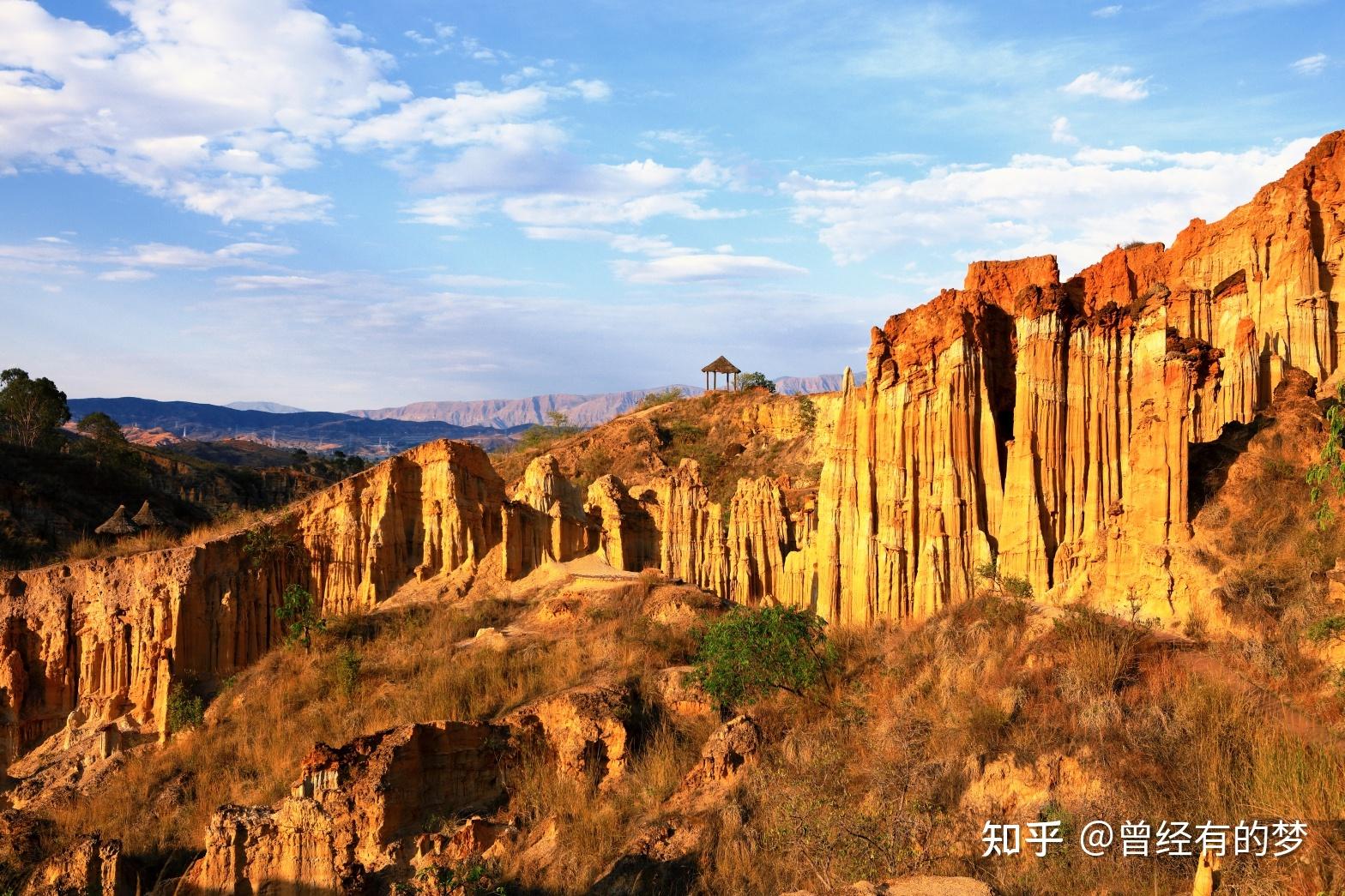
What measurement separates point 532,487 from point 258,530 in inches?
250

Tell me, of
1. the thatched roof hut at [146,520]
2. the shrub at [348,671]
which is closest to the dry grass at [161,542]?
the shrub at [348,671]

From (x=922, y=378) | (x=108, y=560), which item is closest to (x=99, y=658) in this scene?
(x=108, y=560)

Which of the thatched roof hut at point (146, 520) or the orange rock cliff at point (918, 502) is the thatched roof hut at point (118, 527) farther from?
the orange rock cliff at point (918, 502)

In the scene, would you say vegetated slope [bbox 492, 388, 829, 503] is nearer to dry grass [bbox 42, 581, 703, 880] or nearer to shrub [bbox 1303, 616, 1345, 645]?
dry grass [bbox 42, 581, 703, 880]

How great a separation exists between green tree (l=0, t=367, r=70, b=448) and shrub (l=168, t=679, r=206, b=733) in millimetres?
35729

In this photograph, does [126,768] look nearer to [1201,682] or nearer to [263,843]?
[263,843]

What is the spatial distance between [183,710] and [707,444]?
113 ft

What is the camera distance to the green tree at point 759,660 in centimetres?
1588

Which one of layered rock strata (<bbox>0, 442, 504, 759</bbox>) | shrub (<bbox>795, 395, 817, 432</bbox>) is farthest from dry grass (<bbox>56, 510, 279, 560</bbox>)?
shrub (<bbox>795, 395, 817, 432</bbox>)

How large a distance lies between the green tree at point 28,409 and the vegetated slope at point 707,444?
75.5 ft

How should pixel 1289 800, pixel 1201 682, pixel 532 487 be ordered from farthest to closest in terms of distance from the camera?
pixel 532 487 < pixel 1201 682 < pixel 1289 800

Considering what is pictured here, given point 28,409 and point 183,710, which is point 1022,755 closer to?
point 183,710

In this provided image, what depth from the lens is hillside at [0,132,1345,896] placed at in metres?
11.6

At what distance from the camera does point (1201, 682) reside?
44.9ft
